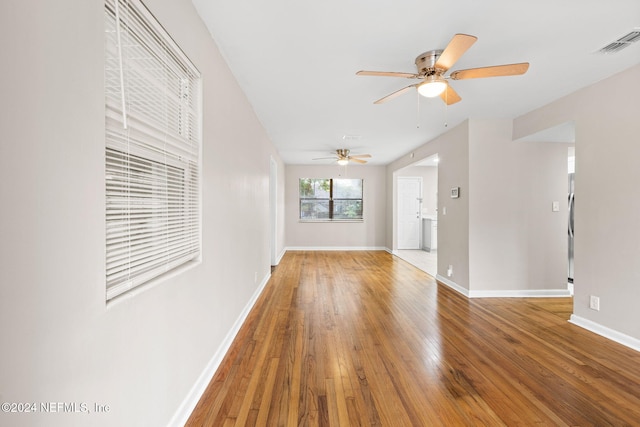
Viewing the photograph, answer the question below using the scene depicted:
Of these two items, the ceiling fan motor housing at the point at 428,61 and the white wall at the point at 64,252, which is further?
the ceiling fan motor housing at the point at 428,61

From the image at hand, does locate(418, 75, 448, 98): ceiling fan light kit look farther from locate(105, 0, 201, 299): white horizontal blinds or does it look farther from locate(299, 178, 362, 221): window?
locate(299, 178, 362, 221): window

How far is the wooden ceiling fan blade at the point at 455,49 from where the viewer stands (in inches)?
66.7

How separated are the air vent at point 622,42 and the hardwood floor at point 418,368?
8.16 ft

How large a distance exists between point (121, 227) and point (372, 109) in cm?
315

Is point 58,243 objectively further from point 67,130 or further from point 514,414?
point 514,414

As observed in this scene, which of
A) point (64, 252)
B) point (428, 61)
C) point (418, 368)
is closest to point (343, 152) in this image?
point (428, 61)

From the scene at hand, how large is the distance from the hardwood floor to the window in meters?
4.67

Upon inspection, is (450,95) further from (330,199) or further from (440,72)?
(330,199)

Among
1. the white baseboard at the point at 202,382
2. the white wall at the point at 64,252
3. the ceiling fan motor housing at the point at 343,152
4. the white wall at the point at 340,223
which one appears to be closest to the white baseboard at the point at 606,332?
the white baseboard at the point at 202,382

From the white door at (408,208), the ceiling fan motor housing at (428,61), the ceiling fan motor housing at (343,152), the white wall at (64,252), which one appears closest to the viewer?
the white wall at (64,252)

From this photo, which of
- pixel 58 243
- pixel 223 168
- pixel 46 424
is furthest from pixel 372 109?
pixel 46 424

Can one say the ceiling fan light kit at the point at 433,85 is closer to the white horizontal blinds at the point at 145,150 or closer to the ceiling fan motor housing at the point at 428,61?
the ceiling fan motor housing at the point at 428,61

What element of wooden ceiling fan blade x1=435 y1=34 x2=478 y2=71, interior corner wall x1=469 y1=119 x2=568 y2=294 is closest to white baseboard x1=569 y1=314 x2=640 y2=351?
interior corner wall x1=469 y1=119 x2=568 y2=294

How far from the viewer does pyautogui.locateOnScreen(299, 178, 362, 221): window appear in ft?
26.9
